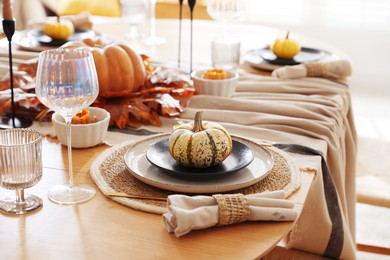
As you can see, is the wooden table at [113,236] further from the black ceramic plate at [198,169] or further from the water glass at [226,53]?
the water glass at [226,53]

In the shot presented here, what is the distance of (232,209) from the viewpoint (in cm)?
101

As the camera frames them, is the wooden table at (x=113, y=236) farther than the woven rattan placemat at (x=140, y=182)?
No

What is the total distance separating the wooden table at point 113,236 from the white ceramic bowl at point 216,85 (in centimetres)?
60

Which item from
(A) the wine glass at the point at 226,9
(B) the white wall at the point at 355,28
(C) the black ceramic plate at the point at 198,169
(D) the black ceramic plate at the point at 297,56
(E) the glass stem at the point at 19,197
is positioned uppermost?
(A) the wine glass at the point at 226,9

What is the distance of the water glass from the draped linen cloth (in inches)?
3.6

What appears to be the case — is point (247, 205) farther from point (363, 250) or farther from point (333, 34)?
point (333, 34)

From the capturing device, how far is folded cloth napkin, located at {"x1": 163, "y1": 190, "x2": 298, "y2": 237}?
974 mm

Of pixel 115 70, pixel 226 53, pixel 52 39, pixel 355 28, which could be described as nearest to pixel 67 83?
pixel 115 70

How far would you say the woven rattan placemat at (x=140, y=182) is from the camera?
1078 mm

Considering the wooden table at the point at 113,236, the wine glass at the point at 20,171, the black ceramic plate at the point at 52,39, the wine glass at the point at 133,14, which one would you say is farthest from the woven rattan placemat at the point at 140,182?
the wine glass at the point at 133,14

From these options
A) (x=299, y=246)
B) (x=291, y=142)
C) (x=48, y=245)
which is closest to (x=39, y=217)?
(x=48, y=245)

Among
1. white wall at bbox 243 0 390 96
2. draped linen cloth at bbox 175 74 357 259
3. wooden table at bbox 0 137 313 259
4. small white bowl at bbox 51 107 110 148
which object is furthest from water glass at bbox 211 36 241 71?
white wall at bbox 243 0 390 96

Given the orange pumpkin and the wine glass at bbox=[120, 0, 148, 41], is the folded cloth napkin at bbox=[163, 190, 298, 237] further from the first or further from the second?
the wine glass at bbox=[120, 0, 148, 41]

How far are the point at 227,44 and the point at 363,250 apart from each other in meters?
0.76
